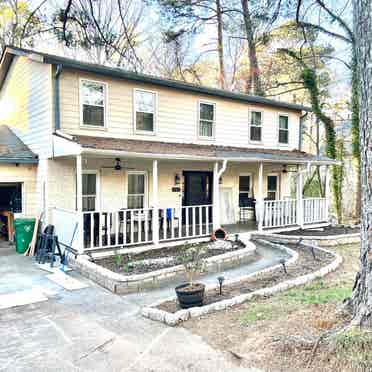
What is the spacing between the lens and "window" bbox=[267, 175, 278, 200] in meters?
14.1

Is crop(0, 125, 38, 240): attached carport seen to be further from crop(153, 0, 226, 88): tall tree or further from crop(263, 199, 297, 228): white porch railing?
crop(263, 199, 297, 228): white porch railing

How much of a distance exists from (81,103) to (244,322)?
23.8 ft

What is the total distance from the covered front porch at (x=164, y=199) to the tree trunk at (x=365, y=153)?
549cm

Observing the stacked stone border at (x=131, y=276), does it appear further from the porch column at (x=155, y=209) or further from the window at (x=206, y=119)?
the window at (x=206, y=119)

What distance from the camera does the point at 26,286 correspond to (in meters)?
6.52

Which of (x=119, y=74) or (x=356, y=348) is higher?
(x=119, y=74)

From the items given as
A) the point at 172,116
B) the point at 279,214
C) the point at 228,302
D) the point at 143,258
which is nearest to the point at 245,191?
the point at 279,214

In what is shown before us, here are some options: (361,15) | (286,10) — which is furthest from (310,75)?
(361,15)

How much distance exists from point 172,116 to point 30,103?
4410 millimetres

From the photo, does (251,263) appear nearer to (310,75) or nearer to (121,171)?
(121,171)

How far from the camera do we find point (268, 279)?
680 cm

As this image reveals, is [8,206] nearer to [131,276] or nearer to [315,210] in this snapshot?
[131,276]

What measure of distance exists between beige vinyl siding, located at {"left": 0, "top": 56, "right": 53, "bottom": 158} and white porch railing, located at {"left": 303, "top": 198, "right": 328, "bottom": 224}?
9.15 m

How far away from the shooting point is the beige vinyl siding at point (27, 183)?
9.57m
